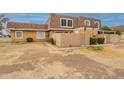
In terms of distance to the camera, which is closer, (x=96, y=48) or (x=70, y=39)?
(x=96, y=48)

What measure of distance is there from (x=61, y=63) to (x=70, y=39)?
152 centimetres

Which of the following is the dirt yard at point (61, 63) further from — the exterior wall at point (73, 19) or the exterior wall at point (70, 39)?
the exterior wall at point (73, 19)

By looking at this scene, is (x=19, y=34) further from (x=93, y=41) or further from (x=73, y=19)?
(x=93, y=41)

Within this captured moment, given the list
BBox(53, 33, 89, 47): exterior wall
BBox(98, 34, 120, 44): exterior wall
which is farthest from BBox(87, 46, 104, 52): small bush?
BBox(98, 34, 120, 44): exterior wall

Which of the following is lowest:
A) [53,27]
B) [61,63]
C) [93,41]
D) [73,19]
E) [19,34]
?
[61,63]

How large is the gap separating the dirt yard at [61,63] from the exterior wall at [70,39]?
18.9 inches

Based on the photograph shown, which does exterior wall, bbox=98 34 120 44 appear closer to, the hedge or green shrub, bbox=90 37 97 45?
the hedge

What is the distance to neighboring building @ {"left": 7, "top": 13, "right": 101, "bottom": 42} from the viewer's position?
4.66 m

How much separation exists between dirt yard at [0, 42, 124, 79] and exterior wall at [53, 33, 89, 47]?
0.48 meters

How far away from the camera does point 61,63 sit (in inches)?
150

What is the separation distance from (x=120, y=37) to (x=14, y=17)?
10.5ft

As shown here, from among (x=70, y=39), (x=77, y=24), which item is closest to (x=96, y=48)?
(x=70, y=39)
